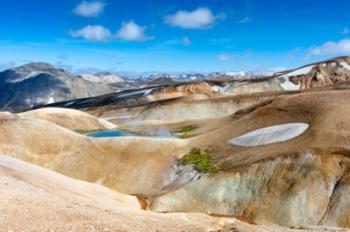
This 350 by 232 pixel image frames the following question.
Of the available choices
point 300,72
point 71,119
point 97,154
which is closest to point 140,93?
point 300,72

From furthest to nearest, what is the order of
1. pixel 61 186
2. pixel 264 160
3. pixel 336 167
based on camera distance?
1. pixel 264 160
2. pixel 336 167
3. pixel 61 186

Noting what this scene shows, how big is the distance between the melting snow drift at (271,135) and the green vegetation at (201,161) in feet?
13.2

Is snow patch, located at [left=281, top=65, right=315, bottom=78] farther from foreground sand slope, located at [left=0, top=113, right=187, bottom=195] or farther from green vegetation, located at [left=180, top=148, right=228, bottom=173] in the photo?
green vegetation, located at [left=180, top=148, right=228, bottom=173]

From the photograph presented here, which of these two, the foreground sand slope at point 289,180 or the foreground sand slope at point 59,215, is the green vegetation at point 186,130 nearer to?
the foreground sand slope at point 289,180

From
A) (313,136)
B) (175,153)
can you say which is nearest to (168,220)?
(313,136)

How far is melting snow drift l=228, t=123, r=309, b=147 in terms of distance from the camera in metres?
55.3

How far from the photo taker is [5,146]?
66812mm

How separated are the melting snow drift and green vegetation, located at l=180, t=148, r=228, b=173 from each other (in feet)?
13.2

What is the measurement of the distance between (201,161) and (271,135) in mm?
8994

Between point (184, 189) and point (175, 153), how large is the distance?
34.8 ft

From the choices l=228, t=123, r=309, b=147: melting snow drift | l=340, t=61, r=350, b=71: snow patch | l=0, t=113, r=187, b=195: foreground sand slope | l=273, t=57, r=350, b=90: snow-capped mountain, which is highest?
l=340, t=61, r=350, b=71: snow patch

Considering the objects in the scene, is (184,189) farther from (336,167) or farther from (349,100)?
(349,100)

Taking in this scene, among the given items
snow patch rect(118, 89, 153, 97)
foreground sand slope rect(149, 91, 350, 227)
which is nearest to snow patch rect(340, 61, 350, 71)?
snow patch rect(118, 89, 153, 97)

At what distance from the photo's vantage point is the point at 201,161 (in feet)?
188
